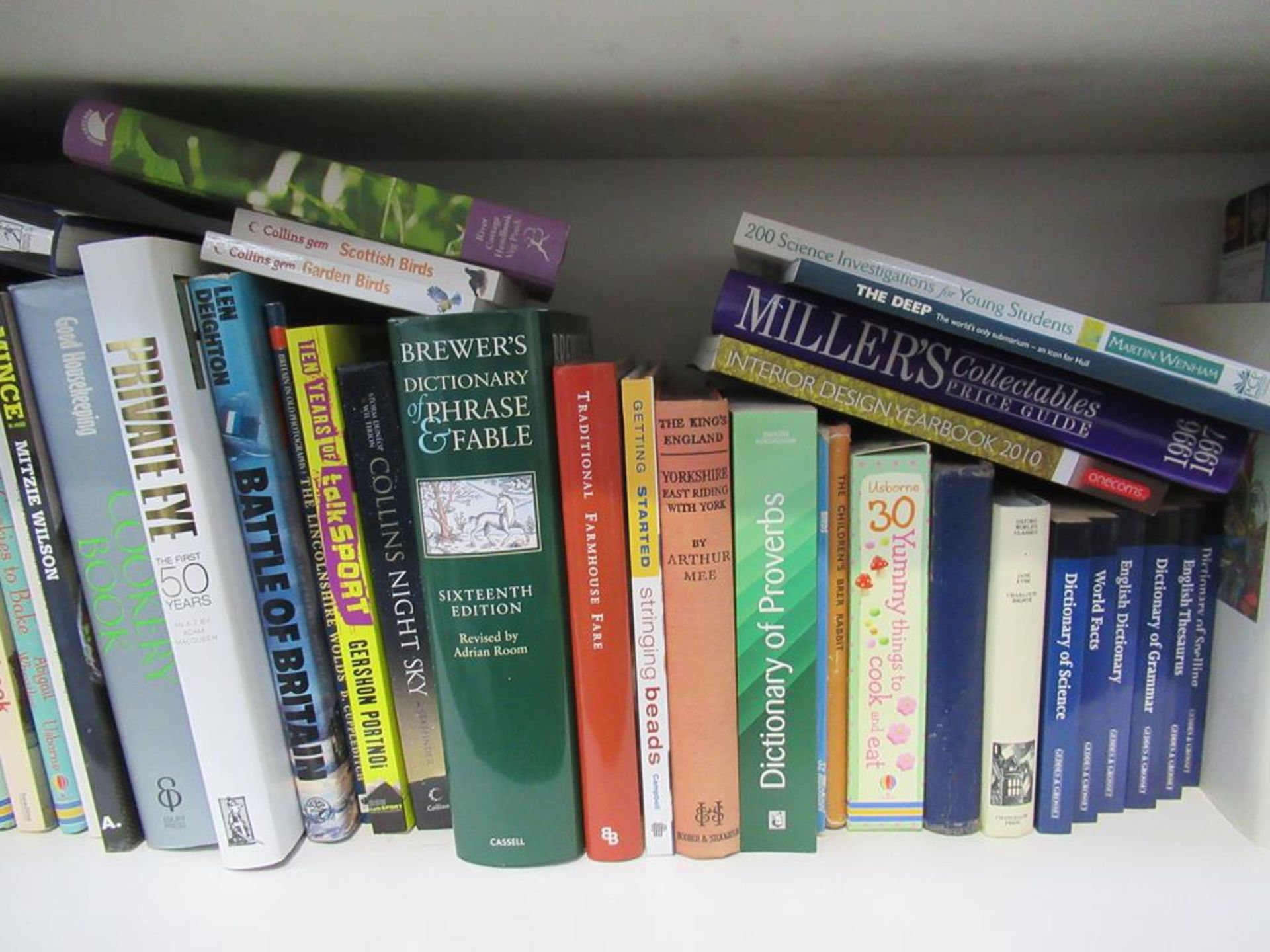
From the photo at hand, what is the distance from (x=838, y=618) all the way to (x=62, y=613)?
0.56m

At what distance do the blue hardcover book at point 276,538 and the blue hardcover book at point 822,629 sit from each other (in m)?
0.36

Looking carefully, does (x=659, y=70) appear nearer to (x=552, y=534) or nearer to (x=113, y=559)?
(x=552, y=534)

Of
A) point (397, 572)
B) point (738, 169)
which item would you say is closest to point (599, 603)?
point (397, 572)

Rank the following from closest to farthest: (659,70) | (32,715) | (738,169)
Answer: (659,70)
(32,715)
(738,169)

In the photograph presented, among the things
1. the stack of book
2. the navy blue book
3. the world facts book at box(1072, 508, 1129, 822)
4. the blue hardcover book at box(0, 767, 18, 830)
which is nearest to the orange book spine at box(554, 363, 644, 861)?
the stack of book

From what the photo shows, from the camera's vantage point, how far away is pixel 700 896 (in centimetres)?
55

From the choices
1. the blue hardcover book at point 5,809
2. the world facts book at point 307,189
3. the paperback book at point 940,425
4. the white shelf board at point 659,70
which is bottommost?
the blue hardcover book at point 5,809

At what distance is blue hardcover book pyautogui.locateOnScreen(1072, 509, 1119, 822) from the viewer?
58 cm

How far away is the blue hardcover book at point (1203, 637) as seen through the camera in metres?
0.61

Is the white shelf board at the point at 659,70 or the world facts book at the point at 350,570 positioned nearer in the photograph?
the white shelf board at the point at 659,70

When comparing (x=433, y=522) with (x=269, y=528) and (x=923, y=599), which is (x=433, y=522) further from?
(x=923, y=599)

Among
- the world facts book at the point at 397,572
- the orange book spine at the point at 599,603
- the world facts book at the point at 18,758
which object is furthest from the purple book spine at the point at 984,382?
the world facts book at the point at 18,758

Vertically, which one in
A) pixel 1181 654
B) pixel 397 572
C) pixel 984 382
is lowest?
pixel 1181 654

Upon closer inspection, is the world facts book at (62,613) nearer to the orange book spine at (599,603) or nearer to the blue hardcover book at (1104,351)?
the orange book spine at (599,603)
